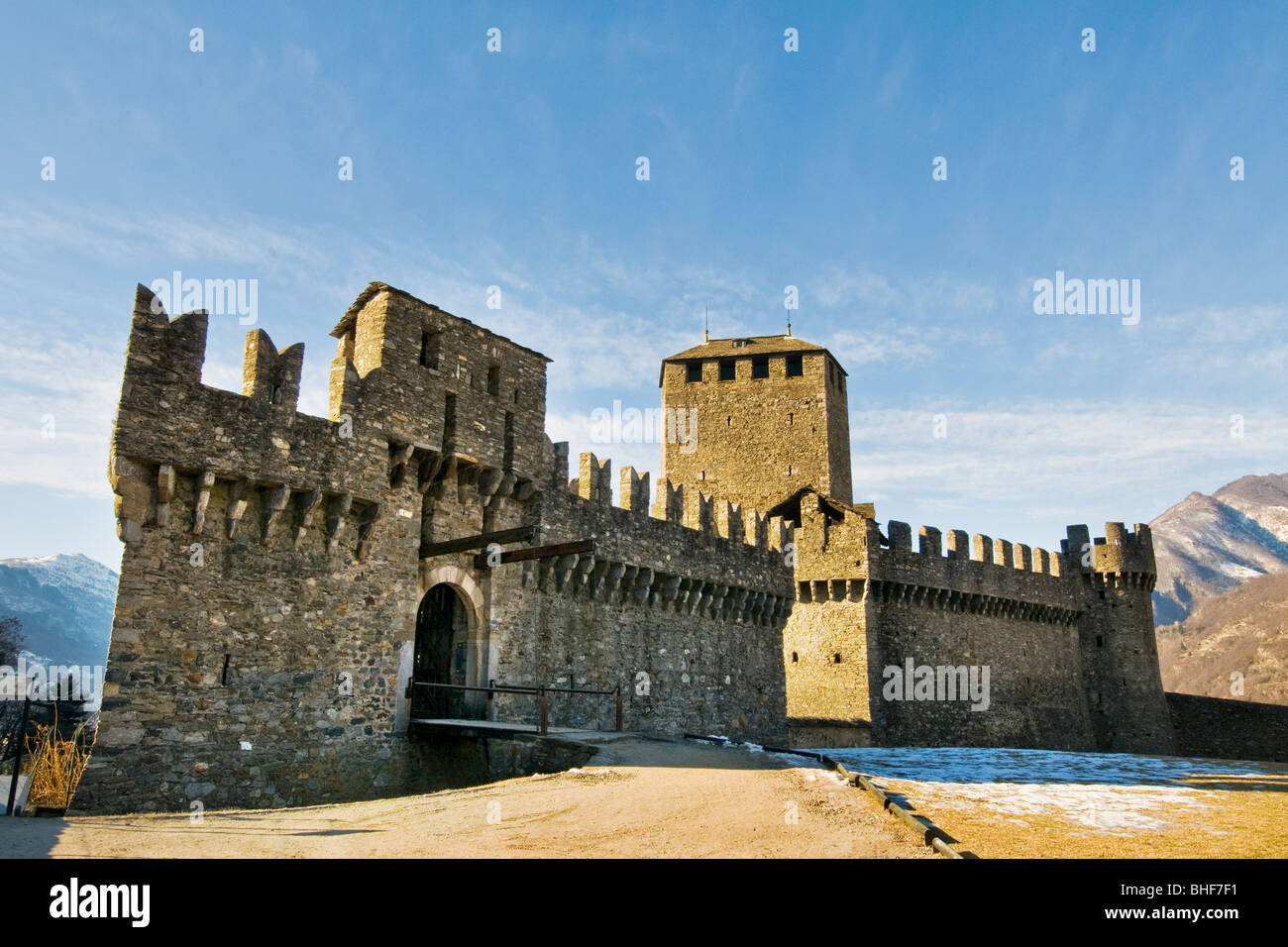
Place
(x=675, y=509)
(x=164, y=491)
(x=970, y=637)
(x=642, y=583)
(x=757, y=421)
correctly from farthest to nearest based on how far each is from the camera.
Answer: (x=757, y=421), (x=970, y=637), (x=675, y=509), (x=642, y=583), (x=164, y=491)

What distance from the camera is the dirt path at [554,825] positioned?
6.82 meters

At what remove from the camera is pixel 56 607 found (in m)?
128

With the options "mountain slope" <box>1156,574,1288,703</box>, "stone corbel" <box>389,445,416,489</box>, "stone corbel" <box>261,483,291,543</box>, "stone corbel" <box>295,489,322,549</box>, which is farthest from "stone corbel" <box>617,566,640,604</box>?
"mountain slope" <box>1156,574,1288,703</box>

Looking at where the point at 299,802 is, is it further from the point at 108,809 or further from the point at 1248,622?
the point at 1248,622

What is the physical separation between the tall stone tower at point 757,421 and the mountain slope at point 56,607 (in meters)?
98.7

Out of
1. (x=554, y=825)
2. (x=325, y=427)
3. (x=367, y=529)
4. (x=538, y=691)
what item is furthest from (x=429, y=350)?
(x=554, y=825)

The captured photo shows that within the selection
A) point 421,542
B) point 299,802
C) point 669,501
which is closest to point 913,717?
point 669,501

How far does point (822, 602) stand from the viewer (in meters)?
28.1

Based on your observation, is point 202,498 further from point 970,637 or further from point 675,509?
point 970,637

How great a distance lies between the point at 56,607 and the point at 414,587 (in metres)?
140

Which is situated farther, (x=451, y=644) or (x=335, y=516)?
(x=451, y=644)

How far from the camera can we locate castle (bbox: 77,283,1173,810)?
11.1m

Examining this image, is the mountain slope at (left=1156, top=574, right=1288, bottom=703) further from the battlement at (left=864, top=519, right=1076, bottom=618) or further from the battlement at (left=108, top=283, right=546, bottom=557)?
the battlement at (left=108, top=283, right=546, bottom=557)
